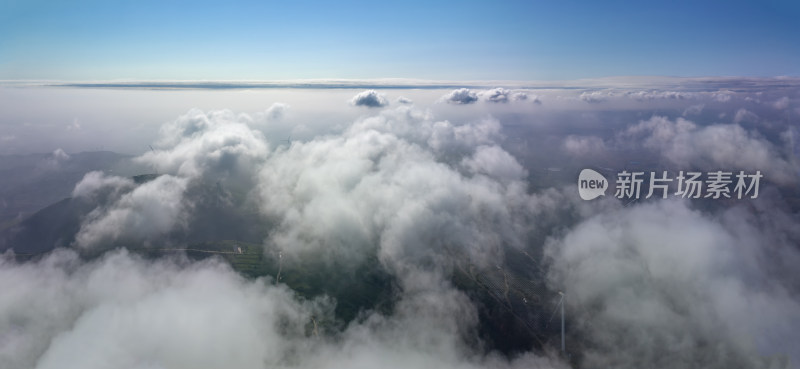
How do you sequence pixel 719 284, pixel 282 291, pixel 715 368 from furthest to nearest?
pixel 282 291
pixel 719 284
pixel 715 368

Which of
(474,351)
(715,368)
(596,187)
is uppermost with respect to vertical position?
(596,187)

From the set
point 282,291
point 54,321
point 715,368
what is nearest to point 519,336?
point 715,368

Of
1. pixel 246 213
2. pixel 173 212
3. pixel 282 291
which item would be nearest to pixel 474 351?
pixel 282 291

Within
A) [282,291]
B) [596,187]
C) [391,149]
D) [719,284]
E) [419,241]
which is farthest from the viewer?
[391,149]

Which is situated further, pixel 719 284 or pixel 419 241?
pixel 419 241

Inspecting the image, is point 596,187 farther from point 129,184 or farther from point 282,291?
point 129,184

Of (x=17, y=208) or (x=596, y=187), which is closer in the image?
(x=596, y=187)

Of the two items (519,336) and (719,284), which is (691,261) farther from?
(519,336)

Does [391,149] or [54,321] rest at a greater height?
[391,149]

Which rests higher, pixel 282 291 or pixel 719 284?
pixel 719 284
